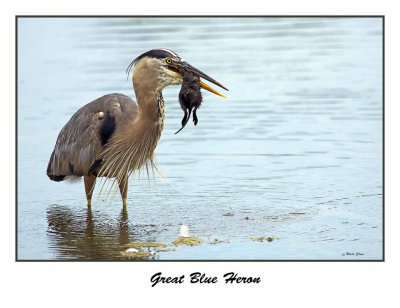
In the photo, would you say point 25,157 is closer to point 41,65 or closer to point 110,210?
point 110,210

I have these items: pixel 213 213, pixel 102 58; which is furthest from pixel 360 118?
pixel 102 58

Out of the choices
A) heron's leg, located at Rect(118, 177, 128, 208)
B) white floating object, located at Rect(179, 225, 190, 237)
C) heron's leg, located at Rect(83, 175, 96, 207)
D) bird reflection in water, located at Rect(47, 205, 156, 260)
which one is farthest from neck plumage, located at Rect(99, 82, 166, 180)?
white floating object, located at Rect(179, 225, 190, 237)

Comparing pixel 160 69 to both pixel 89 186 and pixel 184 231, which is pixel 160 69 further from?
pixel 89 186

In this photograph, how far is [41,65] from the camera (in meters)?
17.9

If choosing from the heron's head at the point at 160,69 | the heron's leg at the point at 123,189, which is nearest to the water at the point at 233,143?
the heron's leg at the point at 123,189

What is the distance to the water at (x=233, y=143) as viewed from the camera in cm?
913

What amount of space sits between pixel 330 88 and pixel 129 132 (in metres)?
7.28

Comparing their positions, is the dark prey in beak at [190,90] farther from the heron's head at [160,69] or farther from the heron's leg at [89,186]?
the heron's leg at [89,186]

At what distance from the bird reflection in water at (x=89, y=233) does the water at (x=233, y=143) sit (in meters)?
0.02

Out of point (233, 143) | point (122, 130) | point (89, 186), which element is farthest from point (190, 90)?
point (233, 143)

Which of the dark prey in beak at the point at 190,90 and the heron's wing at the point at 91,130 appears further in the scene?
the heron's wing at the point at 91,130

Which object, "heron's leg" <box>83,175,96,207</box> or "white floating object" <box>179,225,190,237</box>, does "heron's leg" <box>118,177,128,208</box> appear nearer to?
"heron's leg" <box>83,175,96,207</box>

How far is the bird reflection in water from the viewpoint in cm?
876

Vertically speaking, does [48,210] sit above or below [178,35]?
below
